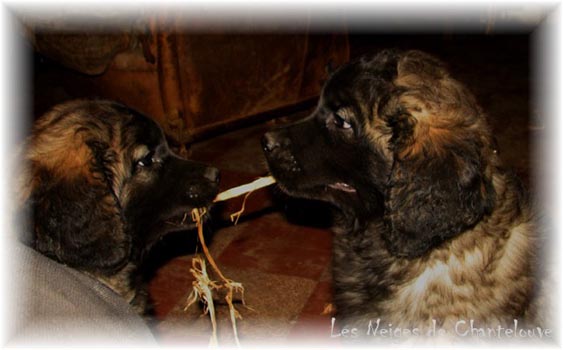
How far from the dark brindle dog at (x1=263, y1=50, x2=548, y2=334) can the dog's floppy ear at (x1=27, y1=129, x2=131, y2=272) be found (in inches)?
37.3

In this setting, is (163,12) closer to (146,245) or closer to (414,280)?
(146,245)

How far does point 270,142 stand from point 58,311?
136 cm

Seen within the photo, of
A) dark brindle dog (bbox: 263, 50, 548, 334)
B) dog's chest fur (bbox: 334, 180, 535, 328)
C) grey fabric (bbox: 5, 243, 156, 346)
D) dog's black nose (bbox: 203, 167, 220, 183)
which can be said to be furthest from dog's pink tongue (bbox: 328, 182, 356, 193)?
grey fabric (bbox: 5, 243, 156, 346)

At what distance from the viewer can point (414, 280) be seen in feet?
7.59

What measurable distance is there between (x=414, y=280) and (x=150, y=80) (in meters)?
3.09

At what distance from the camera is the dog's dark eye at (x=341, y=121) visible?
7.89 ft

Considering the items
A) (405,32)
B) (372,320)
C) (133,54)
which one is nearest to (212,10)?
(133,54)

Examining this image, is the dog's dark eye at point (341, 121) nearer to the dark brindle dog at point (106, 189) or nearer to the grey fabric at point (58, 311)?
the dark brindle dog at point (106, 189)

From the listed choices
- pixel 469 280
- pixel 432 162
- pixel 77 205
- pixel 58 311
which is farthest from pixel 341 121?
pixel 58 311

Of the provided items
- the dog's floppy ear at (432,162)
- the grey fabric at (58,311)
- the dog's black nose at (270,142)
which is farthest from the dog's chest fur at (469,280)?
the grey fabric at (58,311)

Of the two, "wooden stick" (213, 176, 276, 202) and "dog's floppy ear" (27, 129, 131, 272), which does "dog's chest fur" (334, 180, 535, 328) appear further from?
"dog's floppy ear" (27, 129, 131, 272)

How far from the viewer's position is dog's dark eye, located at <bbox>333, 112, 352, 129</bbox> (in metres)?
2.41

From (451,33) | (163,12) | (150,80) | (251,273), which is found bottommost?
(251,273)

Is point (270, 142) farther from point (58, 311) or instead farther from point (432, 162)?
point (58, 311)
